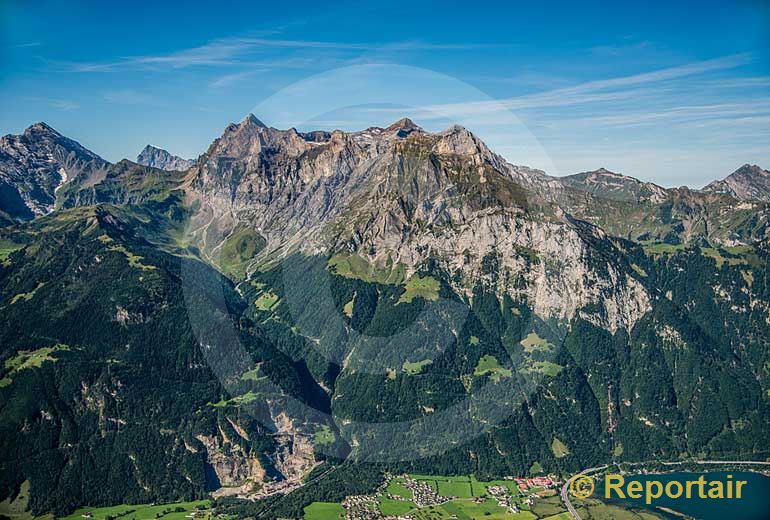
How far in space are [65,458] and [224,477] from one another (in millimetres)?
41389

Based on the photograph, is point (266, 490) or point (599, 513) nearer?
point (599, 513)

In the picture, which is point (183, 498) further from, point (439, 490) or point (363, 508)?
point (439, 490)

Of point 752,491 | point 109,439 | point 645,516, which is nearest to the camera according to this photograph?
point 645,516

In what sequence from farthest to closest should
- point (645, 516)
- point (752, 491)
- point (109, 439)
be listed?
point (109, 439) < point (752, 491) < point (645, 516)

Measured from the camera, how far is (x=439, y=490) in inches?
7431

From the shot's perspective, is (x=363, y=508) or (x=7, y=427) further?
(x=7, y=427)

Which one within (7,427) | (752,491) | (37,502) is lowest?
(752,491)

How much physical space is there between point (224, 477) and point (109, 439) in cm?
3372

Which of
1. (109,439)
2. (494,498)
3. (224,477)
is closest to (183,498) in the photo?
(224,477)

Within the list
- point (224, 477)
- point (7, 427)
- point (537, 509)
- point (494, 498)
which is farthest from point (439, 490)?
point (7, 427)

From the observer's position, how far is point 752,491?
182 m

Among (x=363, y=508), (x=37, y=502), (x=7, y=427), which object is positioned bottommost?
(x=363, y=508)

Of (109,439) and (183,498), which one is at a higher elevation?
(109,439)

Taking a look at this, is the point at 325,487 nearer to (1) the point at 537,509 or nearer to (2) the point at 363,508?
(2) the point at 363,508
